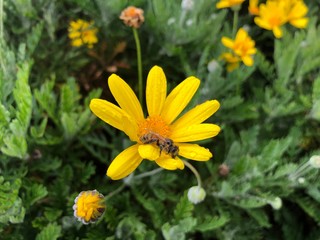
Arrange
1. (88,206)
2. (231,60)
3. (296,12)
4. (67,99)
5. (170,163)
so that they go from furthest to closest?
(296,12), (231,60), (67,99), (88,206), (170,163)

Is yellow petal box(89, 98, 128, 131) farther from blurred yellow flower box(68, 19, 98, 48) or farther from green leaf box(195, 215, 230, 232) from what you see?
blurred yellow flower box(68, 19, 98, 48)

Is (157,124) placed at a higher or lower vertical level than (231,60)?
lower

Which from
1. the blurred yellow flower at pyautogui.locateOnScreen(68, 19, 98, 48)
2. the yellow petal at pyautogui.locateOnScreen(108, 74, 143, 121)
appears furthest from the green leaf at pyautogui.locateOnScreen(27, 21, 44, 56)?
the yellow petal at pyautogui.locateOnScreen(108, 74, 143, 121)

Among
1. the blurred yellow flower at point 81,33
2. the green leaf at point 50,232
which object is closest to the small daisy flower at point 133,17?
the blurred yellow flower at point 81,33

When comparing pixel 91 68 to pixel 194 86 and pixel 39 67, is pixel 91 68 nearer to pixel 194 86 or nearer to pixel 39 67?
pixel 39 67

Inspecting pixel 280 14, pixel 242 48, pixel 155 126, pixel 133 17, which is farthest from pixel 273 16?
pixel 155 126

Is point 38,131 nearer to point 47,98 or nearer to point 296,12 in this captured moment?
point 47,98

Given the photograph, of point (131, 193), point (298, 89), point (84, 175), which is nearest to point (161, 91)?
point (84, 175)
